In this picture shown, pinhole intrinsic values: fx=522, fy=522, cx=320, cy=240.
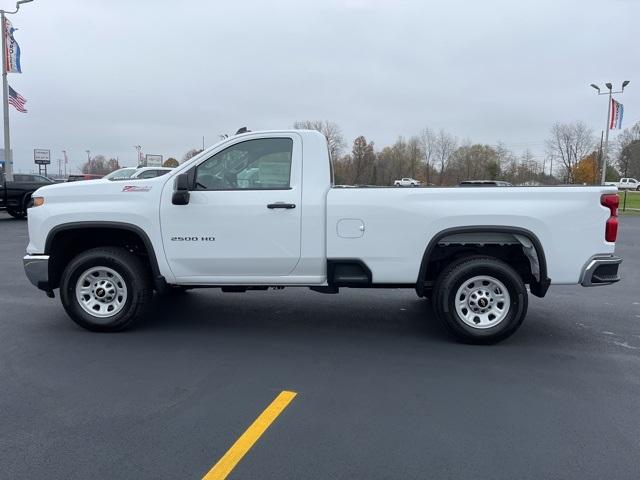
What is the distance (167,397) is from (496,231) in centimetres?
330

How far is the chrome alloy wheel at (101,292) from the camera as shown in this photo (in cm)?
548

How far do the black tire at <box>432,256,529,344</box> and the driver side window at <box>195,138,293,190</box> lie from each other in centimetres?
192

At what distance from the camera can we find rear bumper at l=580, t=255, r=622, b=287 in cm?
500

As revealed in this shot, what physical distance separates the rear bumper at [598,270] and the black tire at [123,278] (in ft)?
14.5

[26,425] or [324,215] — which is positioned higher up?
[324,215]

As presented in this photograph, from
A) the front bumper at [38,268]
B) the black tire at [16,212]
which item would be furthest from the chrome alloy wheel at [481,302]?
the black tire at [16,212]

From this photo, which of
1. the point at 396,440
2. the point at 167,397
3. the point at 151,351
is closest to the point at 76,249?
the point at 151,351

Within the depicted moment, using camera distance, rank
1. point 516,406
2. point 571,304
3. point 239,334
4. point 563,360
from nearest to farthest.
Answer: point 516,406 < point 563,360 < point 239,334 < point 571,304

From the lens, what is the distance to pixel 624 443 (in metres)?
3.32

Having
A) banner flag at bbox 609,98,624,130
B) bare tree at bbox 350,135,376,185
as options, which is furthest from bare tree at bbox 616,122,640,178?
bare tree at bbox 350,135,376,185

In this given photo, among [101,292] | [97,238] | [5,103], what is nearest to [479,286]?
[101,292]

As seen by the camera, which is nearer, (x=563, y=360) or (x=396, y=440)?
Answer: (x=396, y=440)

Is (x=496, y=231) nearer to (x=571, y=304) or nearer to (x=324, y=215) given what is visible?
(x=324, y=215)

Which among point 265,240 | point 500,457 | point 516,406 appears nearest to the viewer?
point 500,457
